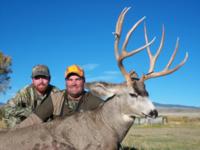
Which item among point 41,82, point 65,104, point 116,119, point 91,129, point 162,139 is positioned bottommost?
point 162,139

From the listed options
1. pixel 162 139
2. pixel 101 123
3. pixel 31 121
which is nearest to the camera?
pixel 101 123

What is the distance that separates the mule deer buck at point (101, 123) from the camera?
704 cm

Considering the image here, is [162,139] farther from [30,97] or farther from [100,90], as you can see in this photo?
[100,90]

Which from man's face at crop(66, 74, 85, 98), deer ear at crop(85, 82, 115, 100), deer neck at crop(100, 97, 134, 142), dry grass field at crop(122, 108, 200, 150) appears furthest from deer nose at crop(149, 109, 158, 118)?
dry grass field at crop(122, 108, 200, 150)

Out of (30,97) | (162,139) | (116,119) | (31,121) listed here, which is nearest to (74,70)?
(31,121)

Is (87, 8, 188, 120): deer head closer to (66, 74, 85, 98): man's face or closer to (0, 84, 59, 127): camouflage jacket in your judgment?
(66, 74, 85, 98): man's face

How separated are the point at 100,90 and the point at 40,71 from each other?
6.69ft

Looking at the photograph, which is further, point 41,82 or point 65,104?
point 41,82

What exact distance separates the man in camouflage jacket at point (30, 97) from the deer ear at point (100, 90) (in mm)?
1900

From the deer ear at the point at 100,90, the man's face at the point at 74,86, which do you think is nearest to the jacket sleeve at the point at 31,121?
the man's face at the point at 74,86

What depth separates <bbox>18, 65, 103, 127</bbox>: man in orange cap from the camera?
822 cm

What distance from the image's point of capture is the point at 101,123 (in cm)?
745

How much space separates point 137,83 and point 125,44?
0.77 m

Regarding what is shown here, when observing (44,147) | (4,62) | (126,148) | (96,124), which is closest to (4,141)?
(44,147)
